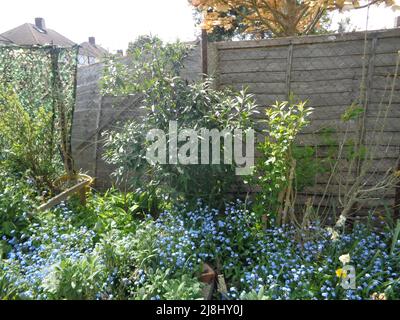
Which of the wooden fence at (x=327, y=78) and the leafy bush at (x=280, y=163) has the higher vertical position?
the wooden fence at (x=327, y=78)

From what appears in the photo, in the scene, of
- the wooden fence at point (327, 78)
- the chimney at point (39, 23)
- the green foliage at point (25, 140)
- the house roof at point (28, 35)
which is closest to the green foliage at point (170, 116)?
the wooden fence at point (327, 78)

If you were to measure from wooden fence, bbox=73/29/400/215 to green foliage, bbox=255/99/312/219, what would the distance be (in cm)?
54

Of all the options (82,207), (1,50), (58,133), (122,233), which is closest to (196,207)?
(122,233)

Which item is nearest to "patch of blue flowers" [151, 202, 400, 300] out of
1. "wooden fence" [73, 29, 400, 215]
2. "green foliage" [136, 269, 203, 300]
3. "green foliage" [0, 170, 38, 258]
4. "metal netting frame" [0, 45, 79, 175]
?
"green foliage" [136, 269, 203, 300]

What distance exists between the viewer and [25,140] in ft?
11.4

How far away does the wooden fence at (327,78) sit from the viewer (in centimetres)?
294

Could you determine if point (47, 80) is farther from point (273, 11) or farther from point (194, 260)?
point (273, 11)

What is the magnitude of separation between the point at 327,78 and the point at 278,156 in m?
1.09

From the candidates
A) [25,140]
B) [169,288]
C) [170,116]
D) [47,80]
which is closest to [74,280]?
[169,288]

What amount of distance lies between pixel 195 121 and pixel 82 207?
1.65 m

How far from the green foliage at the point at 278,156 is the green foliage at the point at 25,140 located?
2.41 meters

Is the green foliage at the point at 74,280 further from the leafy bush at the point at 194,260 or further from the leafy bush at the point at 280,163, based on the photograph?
the leafy bush at the point at 280,163

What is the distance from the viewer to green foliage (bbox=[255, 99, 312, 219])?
2.50 m

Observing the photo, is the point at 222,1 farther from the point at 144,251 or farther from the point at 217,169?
the point at 144,251
